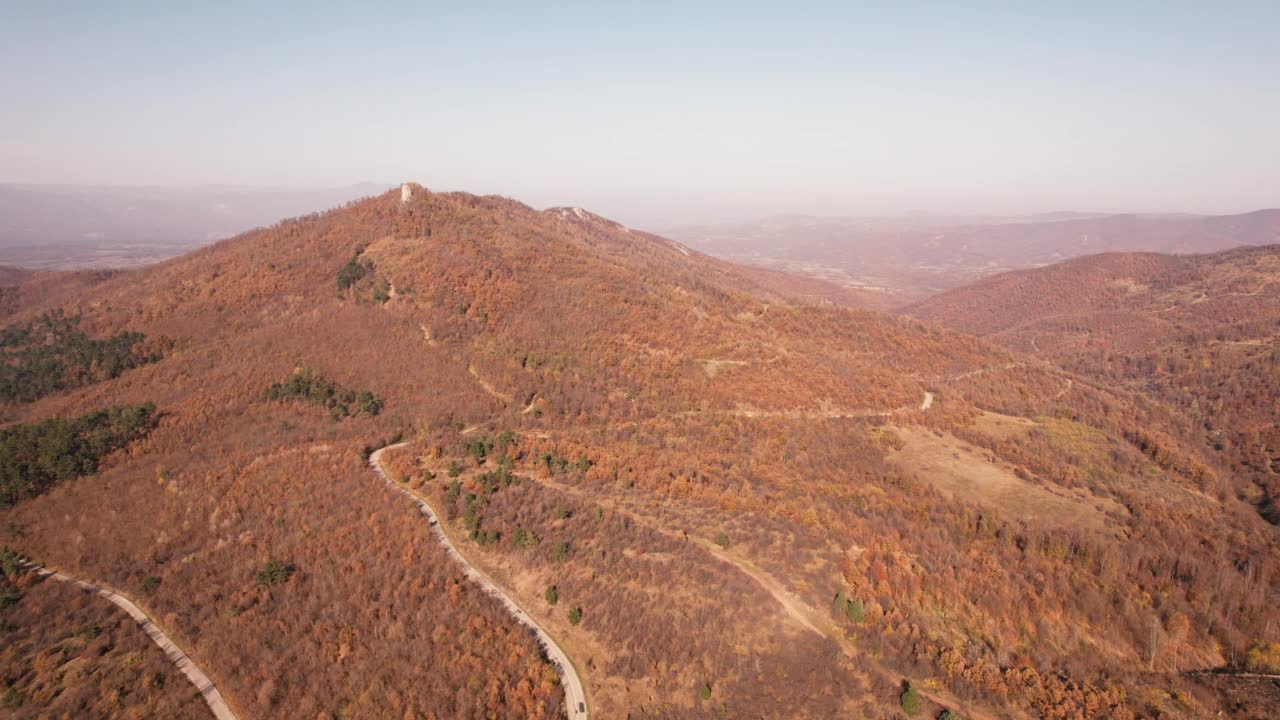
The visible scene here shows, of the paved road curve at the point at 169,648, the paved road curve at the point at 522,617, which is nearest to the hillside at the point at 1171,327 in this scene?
the paved road curve at the point at 522,617

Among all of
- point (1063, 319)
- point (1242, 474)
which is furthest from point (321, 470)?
point (1063, 319)

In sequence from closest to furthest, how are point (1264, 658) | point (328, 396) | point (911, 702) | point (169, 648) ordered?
point (911, 702) → point (1264, 658) → point (169, 648) → point (328, 396)

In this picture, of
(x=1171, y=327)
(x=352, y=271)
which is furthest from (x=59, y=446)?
(x=1171, y=327)

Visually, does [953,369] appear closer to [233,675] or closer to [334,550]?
[334,550]

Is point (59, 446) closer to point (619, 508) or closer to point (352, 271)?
point (352, 271)

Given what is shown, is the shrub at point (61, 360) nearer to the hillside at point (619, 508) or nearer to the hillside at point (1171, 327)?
the hillside at point (619, 508)
